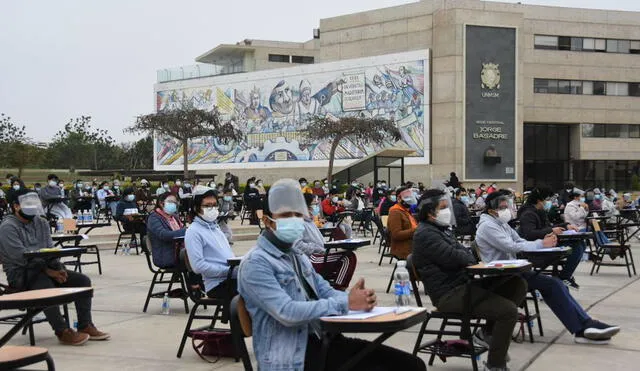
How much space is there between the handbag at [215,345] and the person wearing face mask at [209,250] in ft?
0.88

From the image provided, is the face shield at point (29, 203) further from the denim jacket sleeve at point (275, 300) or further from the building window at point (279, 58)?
the building window at point (279, 58)

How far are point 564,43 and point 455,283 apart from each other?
57864 mm

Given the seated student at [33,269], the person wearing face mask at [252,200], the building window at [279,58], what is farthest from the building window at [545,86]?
the seated student at [33,269]

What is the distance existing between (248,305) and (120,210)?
14648 millimetres

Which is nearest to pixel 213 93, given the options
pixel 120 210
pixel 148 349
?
pixel 120 210

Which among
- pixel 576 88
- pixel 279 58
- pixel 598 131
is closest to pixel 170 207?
pixel 576 88

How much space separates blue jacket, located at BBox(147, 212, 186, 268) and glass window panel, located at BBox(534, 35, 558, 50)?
178 ft

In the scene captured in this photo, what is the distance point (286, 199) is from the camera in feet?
14.5

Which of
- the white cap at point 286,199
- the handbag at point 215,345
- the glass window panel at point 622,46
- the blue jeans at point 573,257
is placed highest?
the glass window panel at point 622,46

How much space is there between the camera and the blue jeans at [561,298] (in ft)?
25.3

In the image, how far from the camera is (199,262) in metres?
7.52

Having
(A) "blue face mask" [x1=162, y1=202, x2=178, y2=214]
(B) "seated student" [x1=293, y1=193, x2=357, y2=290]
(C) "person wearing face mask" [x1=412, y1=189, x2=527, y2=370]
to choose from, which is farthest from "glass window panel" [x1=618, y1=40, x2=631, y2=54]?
(C) "person wearing face mask" [x1=412, y1=189, x2=527, y2=370]

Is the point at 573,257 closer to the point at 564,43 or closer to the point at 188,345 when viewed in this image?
the point at 188,345

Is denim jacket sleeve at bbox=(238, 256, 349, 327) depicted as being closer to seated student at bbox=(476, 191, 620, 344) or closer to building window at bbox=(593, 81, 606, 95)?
seated student at bbox=(476, 191, 620, 344)
